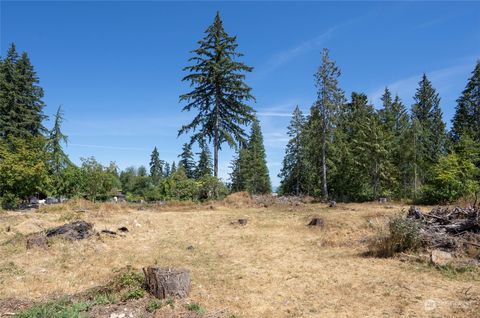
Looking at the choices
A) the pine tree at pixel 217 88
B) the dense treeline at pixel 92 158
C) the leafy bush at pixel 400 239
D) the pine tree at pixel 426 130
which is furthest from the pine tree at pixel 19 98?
the pine tree at pixel 426 130

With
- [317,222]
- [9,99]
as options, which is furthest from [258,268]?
[9,99]

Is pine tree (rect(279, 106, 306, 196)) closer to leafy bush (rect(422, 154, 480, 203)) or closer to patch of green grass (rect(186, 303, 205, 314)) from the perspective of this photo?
leafy bush (rect(422, 154, 480, 203))

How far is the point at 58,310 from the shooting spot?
17.4ft

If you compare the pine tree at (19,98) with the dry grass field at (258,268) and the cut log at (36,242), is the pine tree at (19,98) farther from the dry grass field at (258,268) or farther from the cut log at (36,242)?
the cut log at (36,242)

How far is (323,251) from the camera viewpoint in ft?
31.9

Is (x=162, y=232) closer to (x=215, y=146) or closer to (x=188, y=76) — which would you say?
(x=215, y=146)

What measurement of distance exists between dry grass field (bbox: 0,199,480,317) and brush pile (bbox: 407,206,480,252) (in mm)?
1353

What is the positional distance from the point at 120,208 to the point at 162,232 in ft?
18.4

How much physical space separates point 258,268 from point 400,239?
383cm

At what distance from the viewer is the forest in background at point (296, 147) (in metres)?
19.9

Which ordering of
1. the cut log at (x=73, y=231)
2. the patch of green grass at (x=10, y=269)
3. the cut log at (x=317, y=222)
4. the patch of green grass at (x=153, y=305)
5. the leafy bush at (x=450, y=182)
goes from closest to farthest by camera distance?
the patch of green grass at (x=153, y=305), the patch of green grass at (x=10, y=269), the cut log at (x=73, y=231), the cut log at (x=317, y=222), the leafy bush at (x=450, y=182)

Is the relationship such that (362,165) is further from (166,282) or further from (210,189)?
(166,282)

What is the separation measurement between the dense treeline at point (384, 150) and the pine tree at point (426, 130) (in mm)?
89

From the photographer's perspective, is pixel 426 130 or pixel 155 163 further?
pixel 155 163
